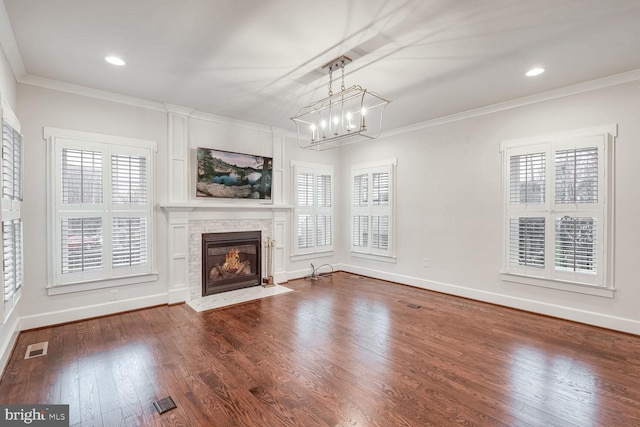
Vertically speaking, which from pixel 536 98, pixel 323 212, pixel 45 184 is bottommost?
pixel 323 212

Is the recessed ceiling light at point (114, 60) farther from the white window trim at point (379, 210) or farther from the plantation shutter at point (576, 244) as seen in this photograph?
the plantation shutter at point (576, 244)

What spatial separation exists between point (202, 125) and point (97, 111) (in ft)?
4.47

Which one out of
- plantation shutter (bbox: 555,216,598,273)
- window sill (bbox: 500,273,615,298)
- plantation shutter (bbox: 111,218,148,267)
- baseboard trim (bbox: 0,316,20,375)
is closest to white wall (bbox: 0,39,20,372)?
baseboard trim (bbox: 0,316,20,375)

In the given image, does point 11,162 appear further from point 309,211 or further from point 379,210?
point 379,210

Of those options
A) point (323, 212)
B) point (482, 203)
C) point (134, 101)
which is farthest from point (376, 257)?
point (134, 101)

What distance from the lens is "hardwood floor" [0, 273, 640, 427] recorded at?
2.11m

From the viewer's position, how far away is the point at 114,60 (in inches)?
122

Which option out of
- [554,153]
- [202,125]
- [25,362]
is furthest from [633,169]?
[25,362]

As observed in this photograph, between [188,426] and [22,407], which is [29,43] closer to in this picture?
[22,407]

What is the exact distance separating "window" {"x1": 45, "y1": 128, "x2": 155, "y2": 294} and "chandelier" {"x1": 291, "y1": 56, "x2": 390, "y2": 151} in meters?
2.35

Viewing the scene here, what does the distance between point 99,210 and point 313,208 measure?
362 cm

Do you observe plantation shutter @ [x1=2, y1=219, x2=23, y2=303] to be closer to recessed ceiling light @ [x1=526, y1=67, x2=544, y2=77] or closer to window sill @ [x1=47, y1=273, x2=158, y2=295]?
window sill @ [x1=47, y1=273, x2=158, y2=295]

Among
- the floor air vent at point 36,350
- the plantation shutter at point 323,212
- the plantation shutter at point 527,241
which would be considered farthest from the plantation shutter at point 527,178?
the floor air vent at point 36,350

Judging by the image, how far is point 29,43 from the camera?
2760 mm
